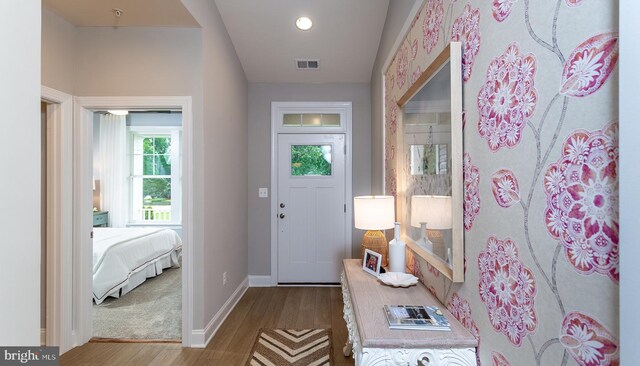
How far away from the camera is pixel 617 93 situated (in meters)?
0.61

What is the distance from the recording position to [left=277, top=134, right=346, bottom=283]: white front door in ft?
12.9

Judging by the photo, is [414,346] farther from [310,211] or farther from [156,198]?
[156,198]

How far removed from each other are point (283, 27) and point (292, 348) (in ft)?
9.60

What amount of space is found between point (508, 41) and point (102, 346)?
3.21m

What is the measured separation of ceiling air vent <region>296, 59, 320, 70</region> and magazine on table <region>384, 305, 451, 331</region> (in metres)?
2.93

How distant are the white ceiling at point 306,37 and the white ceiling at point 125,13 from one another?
0.66m

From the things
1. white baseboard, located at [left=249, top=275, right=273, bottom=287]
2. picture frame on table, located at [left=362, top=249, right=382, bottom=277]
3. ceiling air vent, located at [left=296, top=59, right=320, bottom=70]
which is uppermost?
ceiling air vent, located at [left=296, top=59, right=320, bottom=70]

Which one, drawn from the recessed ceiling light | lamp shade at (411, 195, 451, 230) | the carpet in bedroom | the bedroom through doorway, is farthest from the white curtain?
lamp shade at (411, 195, 451, 230)

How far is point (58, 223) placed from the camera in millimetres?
2373

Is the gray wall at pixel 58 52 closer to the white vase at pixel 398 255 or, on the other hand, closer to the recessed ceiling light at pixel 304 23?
the recessed ceiling light at pixel 304 23

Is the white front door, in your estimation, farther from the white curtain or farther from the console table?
the white curtain

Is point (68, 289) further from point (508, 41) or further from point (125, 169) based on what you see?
point (125, 169)

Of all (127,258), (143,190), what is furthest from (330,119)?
(143,190)

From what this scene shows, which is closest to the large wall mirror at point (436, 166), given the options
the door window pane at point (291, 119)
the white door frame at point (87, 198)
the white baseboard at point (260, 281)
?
the white door frame at point (87, 198)
